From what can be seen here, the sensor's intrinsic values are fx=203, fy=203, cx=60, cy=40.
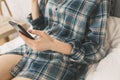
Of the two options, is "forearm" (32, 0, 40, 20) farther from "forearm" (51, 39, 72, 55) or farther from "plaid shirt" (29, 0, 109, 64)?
"forearm" (51, 39, 72, 55)

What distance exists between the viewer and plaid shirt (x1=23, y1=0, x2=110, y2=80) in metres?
0.91

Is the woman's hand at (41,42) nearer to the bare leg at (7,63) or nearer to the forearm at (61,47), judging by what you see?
the forearm at (61,47)

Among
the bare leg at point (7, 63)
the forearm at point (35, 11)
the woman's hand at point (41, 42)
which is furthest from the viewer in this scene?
the forearm at point (35, 11)

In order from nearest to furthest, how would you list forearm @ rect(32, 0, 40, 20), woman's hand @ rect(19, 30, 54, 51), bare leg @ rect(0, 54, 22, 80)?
woman's hand @ rect(19, 30, 54, 51) < bare leg @ rect(0, 54, 22, 80) < forearm @ rect(32, 0, 40, 20)

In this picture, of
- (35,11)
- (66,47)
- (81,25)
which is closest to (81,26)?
(81,25)

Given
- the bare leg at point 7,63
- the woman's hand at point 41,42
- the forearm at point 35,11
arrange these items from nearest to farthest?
the woman's hand at point 41,42
the bare leg at point 7,63
the forearm at point 35,11

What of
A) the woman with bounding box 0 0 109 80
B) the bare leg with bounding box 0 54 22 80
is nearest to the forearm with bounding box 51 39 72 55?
the woman with bounding box 0 0 109 80

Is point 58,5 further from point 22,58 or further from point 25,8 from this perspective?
point 25,8

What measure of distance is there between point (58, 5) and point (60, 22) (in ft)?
0.29

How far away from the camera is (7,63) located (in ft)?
3.27

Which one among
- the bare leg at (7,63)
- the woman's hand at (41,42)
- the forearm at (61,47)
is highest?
the woman's hand at (41,42)

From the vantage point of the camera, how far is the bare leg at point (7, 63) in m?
0.96

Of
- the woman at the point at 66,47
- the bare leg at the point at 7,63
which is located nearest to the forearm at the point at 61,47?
the woman at the point at 66,47

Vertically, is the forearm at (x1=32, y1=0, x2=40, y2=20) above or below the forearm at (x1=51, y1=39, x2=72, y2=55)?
above
